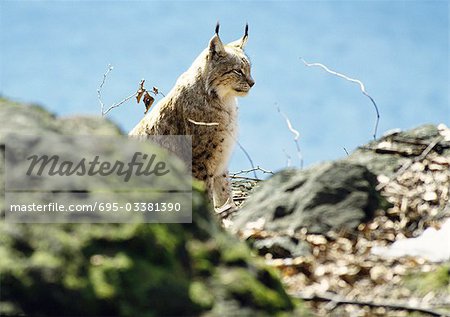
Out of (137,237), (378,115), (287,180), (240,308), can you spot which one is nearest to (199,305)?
(240,308)

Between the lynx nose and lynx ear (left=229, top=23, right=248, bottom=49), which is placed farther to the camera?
lynx ear (left=229, top=23, right=248, bottom=49)

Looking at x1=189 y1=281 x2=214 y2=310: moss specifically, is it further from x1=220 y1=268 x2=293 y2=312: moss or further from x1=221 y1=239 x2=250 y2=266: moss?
x1=221 y1=239 x2=250 y2=266: moss

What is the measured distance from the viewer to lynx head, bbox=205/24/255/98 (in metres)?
9.81

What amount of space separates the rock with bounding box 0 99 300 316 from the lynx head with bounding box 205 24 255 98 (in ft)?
19.1

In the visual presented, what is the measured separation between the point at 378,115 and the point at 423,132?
1.76ft

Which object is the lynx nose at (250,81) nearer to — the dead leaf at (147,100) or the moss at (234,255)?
the dead leaf at (147,100)

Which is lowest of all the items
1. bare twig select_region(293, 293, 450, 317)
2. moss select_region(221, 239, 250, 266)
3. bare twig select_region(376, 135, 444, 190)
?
bare twig select_region(293, 293, 450, 317)

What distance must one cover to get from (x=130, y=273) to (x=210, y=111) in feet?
20.2

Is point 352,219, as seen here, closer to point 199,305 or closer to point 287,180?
point 287,180

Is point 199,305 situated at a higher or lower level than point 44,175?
lower

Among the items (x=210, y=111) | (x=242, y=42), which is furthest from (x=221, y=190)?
(x=242, y=42)

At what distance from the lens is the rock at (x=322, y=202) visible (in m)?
5.98

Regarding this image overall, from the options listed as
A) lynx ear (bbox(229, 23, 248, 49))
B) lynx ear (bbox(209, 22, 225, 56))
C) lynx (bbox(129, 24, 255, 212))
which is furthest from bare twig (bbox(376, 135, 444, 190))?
lynx ear (bbox(229, 23, 248, 49))

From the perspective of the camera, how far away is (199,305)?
3.74m
